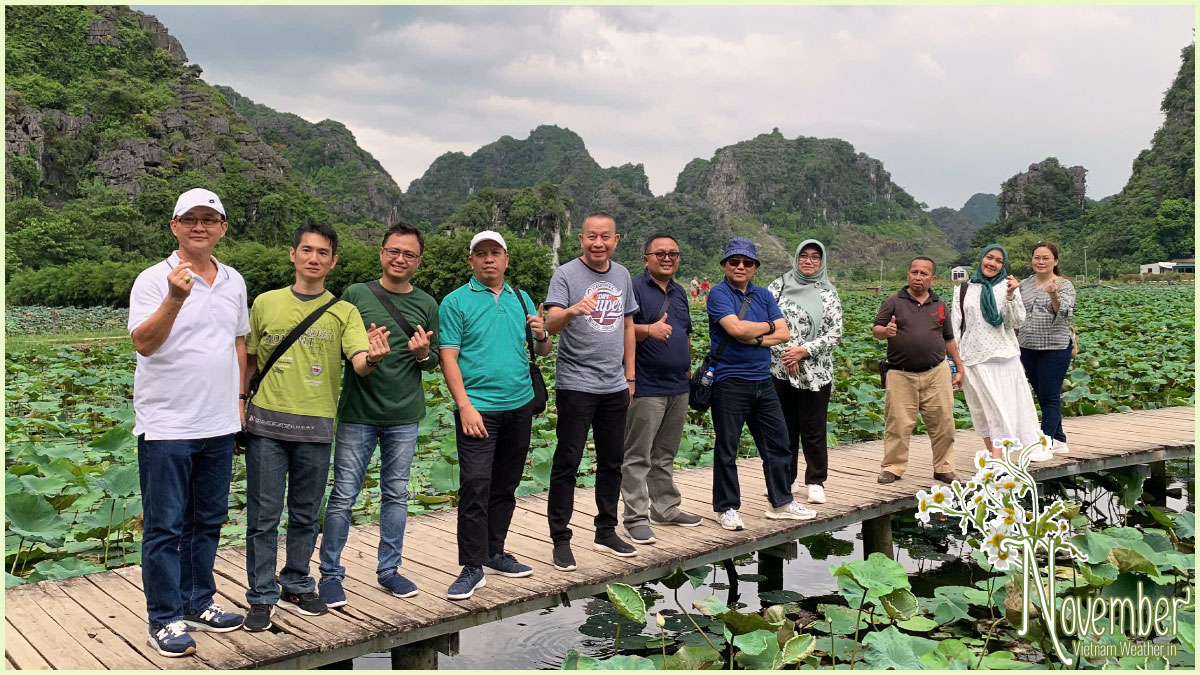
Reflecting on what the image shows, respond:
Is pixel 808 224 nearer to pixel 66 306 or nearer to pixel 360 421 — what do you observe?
pixel 66 306

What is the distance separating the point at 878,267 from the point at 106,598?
289ft

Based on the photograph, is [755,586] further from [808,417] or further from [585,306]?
[585,306]

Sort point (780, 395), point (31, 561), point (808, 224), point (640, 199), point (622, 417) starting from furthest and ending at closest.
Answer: point (808, 224) < point (640, 199) < point (780, 395) < point (31, 561) < point (622, 417)

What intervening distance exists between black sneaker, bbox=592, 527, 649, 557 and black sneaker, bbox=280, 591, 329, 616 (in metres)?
1.21

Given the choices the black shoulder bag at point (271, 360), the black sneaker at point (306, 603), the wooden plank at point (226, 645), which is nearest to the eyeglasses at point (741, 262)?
the black shoulder bag at point (271, 360)

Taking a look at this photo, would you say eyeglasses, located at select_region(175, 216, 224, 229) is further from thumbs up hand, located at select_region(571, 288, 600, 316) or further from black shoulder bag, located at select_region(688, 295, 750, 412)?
black shoulder bag, located at select_region(688, 295, 750, 412)

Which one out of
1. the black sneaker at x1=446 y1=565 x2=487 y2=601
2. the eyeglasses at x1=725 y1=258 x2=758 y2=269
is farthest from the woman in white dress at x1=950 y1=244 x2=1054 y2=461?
the black sneaker at x1=446 y1=565 x2=487 y2=601

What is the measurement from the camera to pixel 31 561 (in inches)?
154

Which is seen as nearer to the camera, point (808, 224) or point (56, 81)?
point (56, 81)

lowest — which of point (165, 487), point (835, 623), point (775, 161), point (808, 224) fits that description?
point (835, 623)

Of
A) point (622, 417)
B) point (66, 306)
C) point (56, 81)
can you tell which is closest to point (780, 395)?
point (622, 417)

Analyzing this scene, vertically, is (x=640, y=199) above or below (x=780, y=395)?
above

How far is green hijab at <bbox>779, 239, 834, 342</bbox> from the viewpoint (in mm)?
4297

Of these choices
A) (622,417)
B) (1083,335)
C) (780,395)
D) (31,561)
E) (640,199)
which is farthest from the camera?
(640,199)
